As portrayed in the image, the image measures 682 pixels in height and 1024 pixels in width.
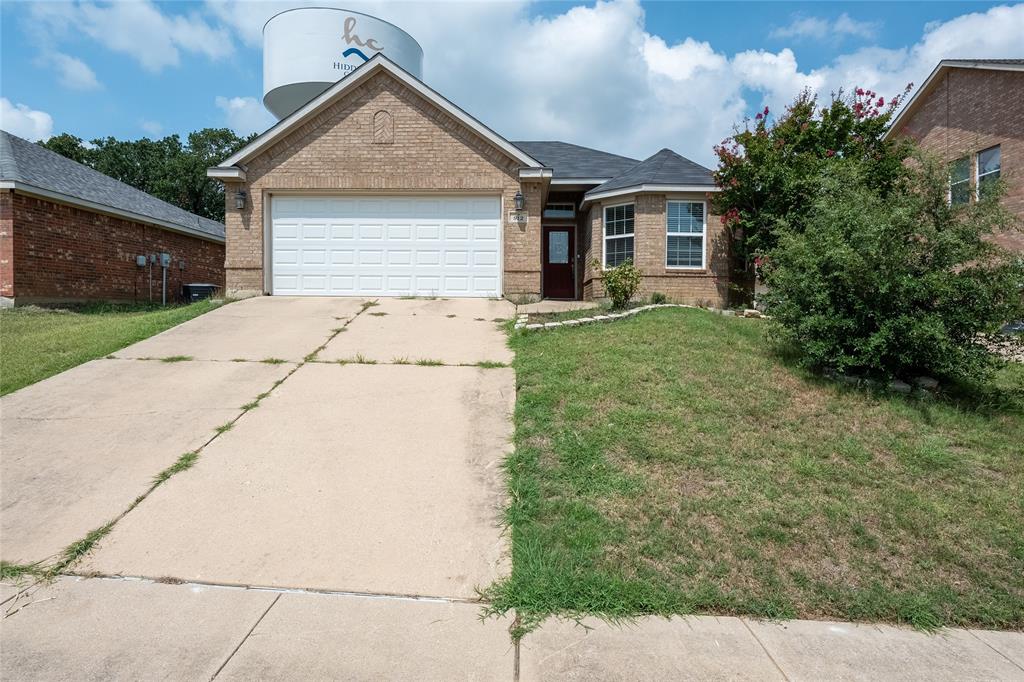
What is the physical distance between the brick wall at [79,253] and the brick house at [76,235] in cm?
2

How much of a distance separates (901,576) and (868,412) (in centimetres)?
269

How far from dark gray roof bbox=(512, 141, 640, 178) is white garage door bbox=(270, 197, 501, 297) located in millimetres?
3400

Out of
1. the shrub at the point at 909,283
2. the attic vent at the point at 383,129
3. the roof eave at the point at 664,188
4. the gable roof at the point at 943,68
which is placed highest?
the gable roof at the point at 943,68

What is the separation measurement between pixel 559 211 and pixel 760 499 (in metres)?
13.5

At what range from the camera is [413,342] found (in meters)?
8.71

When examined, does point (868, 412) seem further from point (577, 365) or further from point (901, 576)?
point (577, 365)

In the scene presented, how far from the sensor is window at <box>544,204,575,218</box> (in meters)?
16.7

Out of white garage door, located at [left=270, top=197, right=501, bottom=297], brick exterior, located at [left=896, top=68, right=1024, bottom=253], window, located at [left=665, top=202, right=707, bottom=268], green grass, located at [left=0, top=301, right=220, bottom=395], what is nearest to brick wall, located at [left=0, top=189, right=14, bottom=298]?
green grass, located at [left=0, top=301, right=220, bottom=395]

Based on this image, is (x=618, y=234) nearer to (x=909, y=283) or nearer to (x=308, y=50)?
(x=909, y=283)

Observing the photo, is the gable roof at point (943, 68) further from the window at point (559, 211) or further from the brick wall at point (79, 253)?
the brick wall at point (79, 253)

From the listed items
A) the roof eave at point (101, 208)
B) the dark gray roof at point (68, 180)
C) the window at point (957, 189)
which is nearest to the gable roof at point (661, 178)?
the window at point (957, 189)

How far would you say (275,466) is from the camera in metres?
4.84

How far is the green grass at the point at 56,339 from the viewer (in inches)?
285

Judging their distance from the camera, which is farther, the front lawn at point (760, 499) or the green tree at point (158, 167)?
the green tree at point (158, 167)
